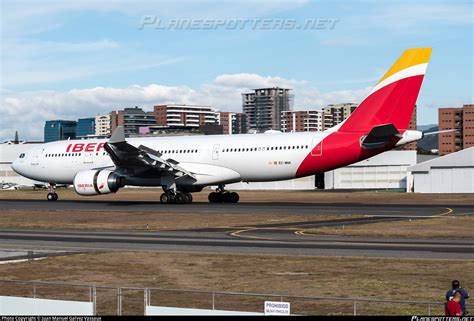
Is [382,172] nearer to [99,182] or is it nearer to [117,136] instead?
[99,182]

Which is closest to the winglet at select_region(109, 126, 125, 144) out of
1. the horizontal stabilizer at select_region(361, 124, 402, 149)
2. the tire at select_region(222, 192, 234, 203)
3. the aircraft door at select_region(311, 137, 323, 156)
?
the tire at select_region(222, 192, 234, 203)

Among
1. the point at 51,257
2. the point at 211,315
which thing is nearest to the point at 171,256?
the point at 51,257

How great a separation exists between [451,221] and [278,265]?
62.0 ft

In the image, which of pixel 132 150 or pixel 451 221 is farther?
pixel 132 150

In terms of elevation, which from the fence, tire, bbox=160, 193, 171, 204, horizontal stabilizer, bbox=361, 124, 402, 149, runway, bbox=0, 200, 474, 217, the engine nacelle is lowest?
the fence

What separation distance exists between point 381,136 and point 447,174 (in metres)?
39.7

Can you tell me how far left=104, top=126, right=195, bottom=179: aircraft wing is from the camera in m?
58.8

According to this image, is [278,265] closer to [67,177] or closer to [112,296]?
[112,296]

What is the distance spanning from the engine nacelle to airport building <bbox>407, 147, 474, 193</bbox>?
44194 mm

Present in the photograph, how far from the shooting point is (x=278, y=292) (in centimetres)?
2392

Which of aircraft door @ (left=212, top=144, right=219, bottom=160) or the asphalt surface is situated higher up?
aircraft door @ (left=212, top=144, right=219, bottom=160)

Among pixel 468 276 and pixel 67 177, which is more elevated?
pixel 67 177

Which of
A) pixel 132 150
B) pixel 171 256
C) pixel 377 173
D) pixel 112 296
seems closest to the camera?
pixel 112 296

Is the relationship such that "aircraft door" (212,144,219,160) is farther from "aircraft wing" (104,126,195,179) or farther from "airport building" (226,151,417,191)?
"airport building" (226,151,417,191)
